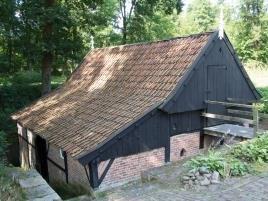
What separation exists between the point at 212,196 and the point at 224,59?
6.81 meters

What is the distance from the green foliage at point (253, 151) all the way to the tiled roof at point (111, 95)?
9.57 feet

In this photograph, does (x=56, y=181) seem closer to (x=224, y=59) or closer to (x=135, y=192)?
(x=135, y=192)

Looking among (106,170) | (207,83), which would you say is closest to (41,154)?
(106,170)

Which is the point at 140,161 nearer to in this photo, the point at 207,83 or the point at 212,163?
the point at 212,163

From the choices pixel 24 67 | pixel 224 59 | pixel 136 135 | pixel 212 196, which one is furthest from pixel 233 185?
pixel 24 67

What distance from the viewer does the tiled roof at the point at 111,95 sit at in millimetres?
10594

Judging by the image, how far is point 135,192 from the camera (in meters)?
8.34

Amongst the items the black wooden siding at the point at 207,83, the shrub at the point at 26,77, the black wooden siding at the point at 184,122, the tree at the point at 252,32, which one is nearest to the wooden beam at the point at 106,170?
the black wooden siding at the point at 207,83

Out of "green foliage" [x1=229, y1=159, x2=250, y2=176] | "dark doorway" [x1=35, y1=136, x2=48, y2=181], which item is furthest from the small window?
"dark doorway" [x1=35, y1=136, x2=48, y2=181]

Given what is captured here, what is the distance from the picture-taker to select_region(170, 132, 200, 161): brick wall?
37.8 ft

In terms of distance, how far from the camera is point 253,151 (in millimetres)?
8648

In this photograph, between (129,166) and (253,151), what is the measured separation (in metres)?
3.66

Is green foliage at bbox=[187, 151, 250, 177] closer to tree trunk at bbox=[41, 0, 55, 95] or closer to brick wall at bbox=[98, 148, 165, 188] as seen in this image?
brick wall at bbox=[98, 148, 165, 188]

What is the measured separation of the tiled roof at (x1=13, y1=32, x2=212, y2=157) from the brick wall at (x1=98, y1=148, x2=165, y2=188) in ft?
3.33
